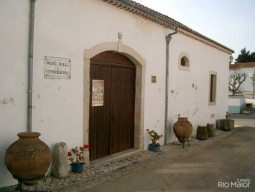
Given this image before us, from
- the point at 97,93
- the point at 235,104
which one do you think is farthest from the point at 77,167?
the point at 235,104

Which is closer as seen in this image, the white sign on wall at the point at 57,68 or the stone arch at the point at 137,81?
the white sign on wall at the point at 57,68

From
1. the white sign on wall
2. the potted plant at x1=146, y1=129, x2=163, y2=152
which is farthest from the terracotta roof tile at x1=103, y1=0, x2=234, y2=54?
the potted plant at x1=146, y1=129, x2=163, y2=152

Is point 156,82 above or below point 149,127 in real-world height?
above

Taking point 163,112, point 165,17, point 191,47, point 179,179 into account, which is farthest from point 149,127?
point 191,47

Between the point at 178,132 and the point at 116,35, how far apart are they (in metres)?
3.97

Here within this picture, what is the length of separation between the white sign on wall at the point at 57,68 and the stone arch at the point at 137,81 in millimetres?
491

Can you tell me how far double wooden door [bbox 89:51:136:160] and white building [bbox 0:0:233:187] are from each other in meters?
0.03

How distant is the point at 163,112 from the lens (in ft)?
29.2

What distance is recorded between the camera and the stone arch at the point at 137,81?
6062 millimetres

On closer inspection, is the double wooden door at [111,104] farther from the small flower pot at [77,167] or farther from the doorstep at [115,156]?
the small flower pot at [77,167]

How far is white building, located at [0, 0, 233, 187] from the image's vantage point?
15.6 feet

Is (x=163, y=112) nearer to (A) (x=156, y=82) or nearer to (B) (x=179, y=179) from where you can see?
(A) (x=156, y=82)

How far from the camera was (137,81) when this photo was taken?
7.89 meters

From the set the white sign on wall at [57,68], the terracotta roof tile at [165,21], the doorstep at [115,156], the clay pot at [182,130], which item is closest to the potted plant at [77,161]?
the doorstep at [115,156]
